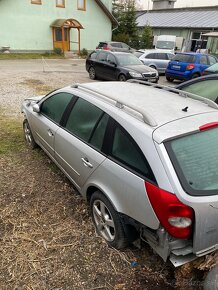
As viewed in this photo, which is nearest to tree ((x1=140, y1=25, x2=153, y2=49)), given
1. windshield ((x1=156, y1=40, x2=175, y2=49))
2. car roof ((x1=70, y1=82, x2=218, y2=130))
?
windshield ((x1=156, y1=40, x2=175, y2=49))

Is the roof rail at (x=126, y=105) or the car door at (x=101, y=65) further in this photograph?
the car door at (x=101, y=65)

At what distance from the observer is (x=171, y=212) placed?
213 cm

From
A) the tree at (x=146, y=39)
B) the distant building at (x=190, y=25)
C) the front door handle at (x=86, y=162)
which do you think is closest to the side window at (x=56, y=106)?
the front door handle at (x=86, y=162)

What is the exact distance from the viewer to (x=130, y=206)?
8.11ft

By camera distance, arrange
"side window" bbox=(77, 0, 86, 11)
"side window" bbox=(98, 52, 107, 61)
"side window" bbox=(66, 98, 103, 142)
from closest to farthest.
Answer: "side window" bbox=(66, 98, 103, 142), "side window" bbox=(98, 52, 107, 61), "side window" bbox=(77, 0, 86, 11)

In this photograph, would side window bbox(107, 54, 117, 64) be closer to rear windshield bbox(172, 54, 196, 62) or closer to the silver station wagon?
rear windshield bbox(172, 54, 196, 62)

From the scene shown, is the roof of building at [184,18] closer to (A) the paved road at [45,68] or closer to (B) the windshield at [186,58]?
(A) the paved road at [45,68]

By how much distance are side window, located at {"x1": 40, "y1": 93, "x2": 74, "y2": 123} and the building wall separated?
22.6 meters

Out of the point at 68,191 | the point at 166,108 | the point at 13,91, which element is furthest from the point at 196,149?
the point at 13,91

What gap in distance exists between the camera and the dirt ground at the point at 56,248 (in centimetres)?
258

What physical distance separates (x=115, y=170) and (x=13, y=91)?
28.7 ft

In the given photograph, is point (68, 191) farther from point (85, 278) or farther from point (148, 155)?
point (148, 155)

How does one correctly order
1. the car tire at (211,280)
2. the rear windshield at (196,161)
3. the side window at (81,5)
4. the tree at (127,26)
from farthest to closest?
the tree at (127,26) → the side window at (81,5) → the rear windshield at (196,161) → the car tire at (211,280)

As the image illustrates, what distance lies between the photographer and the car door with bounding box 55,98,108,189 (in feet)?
9.66
